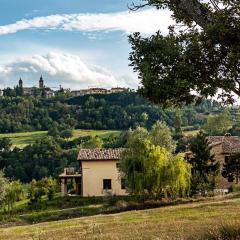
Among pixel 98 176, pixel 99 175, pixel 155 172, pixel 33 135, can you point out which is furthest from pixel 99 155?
pixel 33 135

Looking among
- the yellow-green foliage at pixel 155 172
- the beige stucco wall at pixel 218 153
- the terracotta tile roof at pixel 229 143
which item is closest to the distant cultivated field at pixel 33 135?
the terracotta tile roof at pixel 229 143

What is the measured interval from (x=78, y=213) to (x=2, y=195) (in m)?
23.5

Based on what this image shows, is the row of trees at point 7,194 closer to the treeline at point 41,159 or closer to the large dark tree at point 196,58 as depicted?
the treeline at point 41,159

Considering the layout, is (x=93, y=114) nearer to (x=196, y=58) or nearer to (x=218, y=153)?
(x=218, y=153)

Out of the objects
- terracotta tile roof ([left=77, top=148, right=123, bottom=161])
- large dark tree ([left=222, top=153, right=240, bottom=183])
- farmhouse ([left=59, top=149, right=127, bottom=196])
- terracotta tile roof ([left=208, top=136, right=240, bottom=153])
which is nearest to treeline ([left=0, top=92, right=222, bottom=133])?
terracotta tile roof ([left=208, top=136, right=240, bottom=153])

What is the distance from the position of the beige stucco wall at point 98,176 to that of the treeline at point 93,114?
68034 millimetres

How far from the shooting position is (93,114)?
15288 centimetres

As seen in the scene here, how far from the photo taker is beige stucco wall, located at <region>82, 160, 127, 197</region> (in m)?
58.6

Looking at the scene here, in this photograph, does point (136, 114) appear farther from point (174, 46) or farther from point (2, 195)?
point (174, 46)

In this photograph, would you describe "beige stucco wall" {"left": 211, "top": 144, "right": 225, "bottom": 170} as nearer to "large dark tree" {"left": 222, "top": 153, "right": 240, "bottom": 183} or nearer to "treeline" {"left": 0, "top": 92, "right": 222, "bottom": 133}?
"large dark tree" {"left": 222, "top": 153, "right": 240, "bottom": 183}

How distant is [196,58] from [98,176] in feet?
165

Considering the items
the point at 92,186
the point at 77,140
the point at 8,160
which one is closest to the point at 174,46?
the point at 92,186

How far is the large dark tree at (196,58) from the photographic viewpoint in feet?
30.1

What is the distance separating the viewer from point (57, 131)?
137125 mm
